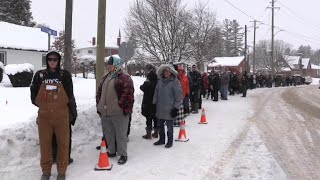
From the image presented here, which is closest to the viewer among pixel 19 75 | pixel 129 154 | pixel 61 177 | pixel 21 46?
pixel 61 177

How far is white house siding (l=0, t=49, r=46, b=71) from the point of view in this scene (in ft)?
108

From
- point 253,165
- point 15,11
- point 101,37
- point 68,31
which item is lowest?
point 253,165

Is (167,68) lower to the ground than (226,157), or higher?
higher

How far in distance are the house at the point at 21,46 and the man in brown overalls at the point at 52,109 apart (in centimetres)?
2745

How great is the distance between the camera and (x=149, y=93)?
9953 mm

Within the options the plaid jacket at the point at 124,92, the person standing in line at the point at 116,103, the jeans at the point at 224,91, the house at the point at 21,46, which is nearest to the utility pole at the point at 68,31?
the person standing in line at the point at 116,103

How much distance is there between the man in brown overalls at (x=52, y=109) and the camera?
6.52m

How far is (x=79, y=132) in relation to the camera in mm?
9500

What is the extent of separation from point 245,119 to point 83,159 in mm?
7918

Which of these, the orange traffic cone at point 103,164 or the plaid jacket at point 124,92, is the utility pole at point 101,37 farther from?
the orange traffic cone at point 103,164

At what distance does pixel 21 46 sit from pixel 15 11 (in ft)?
74.5

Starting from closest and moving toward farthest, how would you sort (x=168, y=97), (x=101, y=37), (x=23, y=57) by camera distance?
(x=168, y=97)
(x=101, y=37)
(x=23, y=57)

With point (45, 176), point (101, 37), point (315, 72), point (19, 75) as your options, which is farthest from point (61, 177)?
point (315, 72)

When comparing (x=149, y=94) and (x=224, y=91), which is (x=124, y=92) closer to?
(x=149, y=94)
